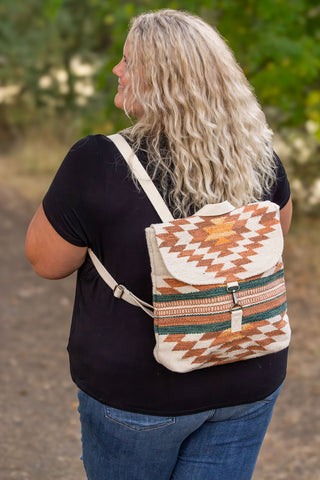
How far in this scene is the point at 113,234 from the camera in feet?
4.88

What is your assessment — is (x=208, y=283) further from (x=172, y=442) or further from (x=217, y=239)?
(x=172, y=442)

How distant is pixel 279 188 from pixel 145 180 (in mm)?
457

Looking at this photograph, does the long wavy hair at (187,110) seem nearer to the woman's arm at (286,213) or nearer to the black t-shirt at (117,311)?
the black t-shirt at (117,311)

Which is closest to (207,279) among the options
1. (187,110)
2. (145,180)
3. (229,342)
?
(229,342)

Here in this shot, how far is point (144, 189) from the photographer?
1.48 metres

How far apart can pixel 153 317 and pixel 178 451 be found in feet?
1.32

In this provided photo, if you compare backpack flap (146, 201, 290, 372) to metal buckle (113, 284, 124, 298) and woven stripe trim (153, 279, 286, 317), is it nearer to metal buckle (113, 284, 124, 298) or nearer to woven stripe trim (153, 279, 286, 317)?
woven stripe trim (153, 279, 286, 317)

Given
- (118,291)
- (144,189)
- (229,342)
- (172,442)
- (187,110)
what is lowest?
(172,442)

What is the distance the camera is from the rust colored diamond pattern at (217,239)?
1431 millimetres

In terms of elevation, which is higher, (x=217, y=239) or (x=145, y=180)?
(x=145, y=180)

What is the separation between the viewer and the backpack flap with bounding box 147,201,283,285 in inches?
55.9

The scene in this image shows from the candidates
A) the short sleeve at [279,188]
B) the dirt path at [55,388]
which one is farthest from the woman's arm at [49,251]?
the dirt path at [55,388]

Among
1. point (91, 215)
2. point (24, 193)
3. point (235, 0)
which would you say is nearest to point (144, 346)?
point (91, 215)

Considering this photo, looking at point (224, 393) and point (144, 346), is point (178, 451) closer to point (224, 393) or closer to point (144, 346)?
point (224, 393)
